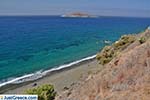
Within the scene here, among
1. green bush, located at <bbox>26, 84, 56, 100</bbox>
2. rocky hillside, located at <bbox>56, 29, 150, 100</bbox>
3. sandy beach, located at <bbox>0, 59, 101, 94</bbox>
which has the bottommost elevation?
sandy beach, located at <bbox>0, 59, 101, 94</bbox>

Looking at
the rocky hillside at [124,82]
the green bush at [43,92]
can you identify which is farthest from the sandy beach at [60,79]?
the rocky hillside at [124,82]

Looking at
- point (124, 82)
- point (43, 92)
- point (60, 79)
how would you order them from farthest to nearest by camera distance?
point (60, 79) → point (43, 92) → point (124, 82)

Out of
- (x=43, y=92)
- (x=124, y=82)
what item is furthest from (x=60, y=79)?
(x=124, y=82)

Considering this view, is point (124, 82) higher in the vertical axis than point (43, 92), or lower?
higher

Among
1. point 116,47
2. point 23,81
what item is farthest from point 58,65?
point 116,47

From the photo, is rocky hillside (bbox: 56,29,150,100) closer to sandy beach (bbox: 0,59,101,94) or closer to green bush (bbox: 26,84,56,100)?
green bush (bbox: 26,84,56,100)

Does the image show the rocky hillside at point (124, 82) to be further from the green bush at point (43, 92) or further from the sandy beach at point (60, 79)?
the sandy beach at point (60, 79)

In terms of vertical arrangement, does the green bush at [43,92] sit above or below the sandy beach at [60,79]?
above

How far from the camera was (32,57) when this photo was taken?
240 feet

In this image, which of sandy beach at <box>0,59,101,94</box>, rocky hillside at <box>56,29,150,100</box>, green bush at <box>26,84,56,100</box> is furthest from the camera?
sandy beach at <box>0,59,101,94</box>

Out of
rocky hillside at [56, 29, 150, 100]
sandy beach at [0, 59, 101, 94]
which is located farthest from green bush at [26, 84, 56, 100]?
sandy beach at [0, 59, 101, 94]

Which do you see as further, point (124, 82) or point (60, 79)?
point (60, 79)

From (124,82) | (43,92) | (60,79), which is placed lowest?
(60,79)

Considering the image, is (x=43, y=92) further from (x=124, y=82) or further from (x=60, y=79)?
(x=60, y=79)
